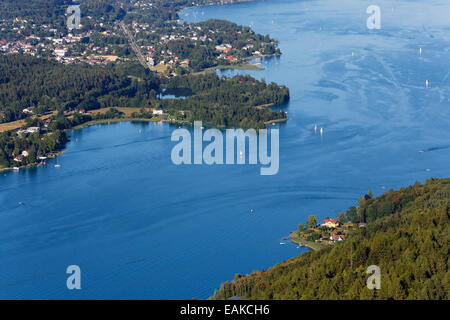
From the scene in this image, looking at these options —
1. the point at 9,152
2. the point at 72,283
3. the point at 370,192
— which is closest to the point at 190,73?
the point at 9,152

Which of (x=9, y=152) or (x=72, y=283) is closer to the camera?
(x=72, y=283)

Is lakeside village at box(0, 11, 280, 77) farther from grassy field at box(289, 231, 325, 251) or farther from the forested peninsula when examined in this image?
grassy field at box(289, 231, 325, 251)

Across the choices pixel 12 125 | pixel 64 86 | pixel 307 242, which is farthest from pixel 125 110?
pixel 307 242

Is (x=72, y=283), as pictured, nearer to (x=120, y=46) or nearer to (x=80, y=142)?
(x=80, y=142)

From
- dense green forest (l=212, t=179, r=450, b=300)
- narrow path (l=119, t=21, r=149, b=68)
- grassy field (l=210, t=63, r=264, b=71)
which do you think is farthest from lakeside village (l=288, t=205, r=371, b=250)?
narrow path (l=119, t=21, r=149, b=68)

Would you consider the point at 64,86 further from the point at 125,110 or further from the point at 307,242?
the point at 307,242

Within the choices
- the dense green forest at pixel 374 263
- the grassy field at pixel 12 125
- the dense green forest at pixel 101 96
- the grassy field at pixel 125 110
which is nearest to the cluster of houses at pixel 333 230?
the dense green forest at pixel 374 263
